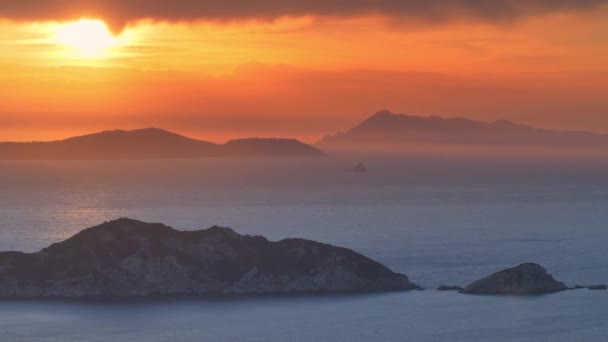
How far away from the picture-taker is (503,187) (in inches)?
7712

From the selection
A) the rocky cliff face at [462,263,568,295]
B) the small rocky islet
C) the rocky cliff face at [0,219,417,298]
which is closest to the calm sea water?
the rocky cliff face at [462,263,568,295]

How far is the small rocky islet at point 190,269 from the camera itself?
201ft

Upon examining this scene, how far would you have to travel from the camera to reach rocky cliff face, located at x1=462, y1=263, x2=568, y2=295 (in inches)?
2438

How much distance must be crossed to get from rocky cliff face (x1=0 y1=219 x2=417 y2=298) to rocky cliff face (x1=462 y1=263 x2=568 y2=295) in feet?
13.9

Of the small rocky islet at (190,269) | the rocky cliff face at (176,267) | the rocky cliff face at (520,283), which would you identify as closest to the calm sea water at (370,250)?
the rocky cliff face at (520,283)

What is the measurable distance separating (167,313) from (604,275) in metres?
27.7

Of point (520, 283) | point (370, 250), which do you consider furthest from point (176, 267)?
point (370, 250)

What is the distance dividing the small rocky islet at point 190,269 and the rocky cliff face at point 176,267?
51 mm

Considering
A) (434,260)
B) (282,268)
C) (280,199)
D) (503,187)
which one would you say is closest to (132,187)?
(280,199)

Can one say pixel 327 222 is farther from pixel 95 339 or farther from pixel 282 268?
pixel 95 339

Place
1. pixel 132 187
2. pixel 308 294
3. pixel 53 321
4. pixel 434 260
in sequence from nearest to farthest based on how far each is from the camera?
pixel 53 321, pixel 308 294, pixel 434 260, pixel 132 187

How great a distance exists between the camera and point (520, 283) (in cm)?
6191

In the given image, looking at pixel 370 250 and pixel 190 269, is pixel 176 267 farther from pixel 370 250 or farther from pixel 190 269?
pixel 370 250

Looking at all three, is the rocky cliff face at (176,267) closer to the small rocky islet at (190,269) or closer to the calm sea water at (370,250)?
the small rocky islet at (190,269)
